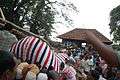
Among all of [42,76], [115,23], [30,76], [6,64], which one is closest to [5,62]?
[6,64]

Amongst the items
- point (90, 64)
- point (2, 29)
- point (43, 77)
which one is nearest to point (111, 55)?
point (43, 77)

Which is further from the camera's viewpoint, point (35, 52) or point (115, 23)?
point (115, 23)

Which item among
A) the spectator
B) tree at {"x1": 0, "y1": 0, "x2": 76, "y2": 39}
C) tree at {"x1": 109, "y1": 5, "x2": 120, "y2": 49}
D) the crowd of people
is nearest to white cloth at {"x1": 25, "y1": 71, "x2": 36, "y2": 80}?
the crowd of people

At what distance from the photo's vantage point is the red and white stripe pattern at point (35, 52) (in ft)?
34.2

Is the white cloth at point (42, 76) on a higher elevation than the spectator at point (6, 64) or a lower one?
lower

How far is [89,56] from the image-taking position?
25.1m

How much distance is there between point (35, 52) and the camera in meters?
10.5

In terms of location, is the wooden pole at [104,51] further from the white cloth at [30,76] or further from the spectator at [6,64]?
the white cloth at [30,76]

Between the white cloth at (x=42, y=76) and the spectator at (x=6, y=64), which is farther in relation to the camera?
the white cloth at (x=42, y=76)

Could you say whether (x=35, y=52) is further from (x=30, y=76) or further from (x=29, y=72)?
(x=30, y=76)

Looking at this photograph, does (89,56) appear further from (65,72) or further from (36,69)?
(36,69)

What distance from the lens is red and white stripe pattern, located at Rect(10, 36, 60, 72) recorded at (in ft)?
34.2

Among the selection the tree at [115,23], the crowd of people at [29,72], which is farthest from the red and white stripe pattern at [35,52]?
the tree at [115,23]

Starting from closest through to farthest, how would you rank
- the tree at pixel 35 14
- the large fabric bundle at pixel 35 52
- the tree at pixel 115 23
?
the large fabric bundle at pixel 35 52 < the tree at pixel 35 14 < the tree at pixel 115 23
